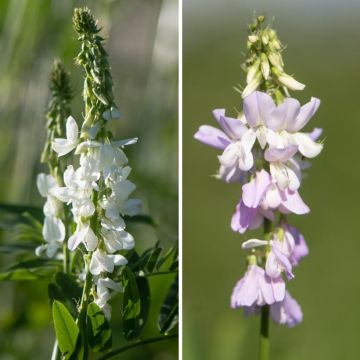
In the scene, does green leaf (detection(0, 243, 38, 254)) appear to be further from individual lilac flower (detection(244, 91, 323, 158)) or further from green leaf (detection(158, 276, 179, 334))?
individual lilac flower (detection(244, 91, 323, 158))

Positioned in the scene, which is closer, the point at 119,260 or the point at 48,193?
the point at 119,260


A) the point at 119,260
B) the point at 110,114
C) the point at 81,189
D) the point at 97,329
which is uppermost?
the point at 110,114

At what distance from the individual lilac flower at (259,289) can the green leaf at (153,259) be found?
0.18 m

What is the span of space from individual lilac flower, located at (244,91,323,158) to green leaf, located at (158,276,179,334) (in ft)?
1.26

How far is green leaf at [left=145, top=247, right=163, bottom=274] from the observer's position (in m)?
1.32

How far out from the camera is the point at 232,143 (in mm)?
1171

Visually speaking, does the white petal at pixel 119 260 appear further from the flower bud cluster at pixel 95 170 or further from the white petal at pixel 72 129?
the white petal at pixel 72 129

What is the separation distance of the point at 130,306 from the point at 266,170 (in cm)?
30

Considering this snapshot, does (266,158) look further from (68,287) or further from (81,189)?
(68,287)

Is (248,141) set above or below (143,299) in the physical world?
above

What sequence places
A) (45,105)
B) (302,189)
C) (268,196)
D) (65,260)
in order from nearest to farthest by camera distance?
(268,196)
(65,260)
(45,105)
(302,189)

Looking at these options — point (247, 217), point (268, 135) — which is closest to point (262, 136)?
point (268, 135)

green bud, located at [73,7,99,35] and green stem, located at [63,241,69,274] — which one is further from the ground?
green bud, located at [73,7,99,35]

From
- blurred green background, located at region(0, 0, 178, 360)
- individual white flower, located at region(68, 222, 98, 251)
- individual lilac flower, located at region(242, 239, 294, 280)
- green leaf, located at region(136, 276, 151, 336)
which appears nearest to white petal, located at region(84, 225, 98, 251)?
individual white flower, located at region(68, 222, 98, 251)
